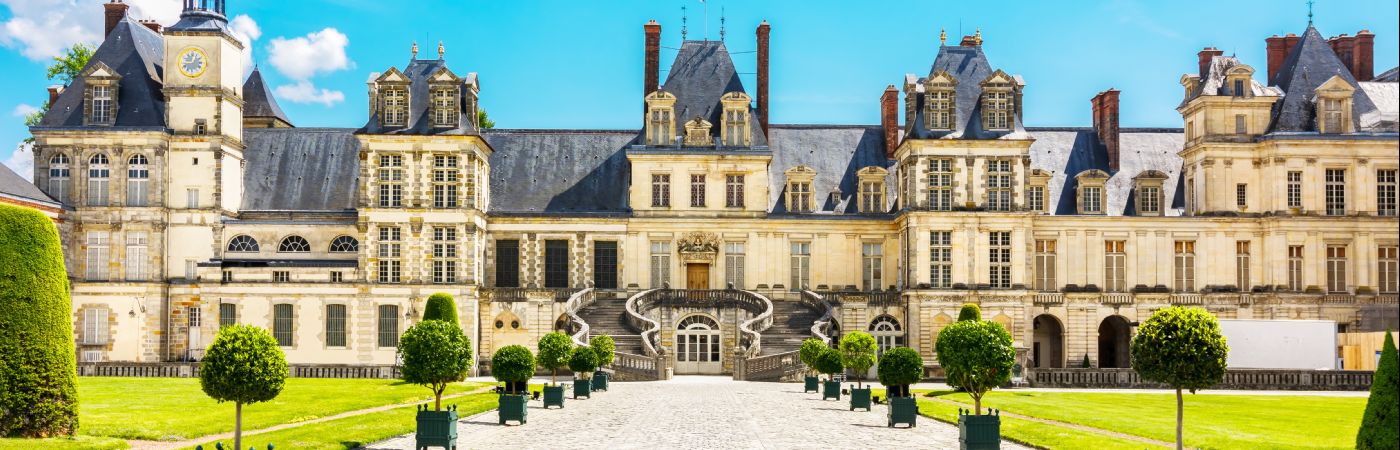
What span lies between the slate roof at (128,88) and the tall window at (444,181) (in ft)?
38.4

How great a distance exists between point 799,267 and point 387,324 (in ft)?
59.5

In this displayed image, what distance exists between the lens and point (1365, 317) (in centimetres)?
5600

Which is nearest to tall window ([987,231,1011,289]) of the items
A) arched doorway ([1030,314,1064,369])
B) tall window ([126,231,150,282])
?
arched doorway ([1030,314,1064,369])

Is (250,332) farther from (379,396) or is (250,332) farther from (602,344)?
(602,344)

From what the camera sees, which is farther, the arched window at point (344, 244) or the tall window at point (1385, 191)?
the arched window at point (344, 244)

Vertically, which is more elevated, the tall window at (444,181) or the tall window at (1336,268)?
the tall window at (444,181)

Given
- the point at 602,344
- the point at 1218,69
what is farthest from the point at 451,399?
the point at 1218,69

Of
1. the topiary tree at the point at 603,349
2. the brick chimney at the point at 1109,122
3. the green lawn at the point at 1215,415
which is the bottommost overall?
the green lawn at the point at 1215,415

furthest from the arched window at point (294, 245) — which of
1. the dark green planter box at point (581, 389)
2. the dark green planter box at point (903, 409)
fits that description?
the dark green planter box at point (903, 409)

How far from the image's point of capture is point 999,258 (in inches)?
2196

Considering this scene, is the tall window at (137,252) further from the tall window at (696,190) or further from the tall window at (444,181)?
the tall window at (696,190)

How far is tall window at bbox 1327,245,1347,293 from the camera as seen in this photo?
5681 centimetres

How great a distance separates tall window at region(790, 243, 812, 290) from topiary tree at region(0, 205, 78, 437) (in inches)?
1447

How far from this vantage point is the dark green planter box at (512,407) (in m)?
29.7
